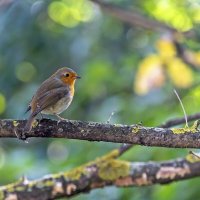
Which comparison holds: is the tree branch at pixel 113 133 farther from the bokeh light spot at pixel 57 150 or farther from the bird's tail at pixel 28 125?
the bokeh light spot at pixel 57 150

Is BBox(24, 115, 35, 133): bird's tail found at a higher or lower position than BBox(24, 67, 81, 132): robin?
higher

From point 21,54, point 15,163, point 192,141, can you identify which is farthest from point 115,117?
point 192,141

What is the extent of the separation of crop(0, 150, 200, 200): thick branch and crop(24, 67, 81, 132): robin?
41 centimetres

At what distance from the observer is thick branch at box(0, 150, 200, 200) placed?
4.38m

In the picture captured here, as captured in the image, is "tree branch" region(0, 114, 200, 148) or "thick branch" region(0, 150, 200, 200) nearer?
"tree branch" region(0, 114, 200, 148)

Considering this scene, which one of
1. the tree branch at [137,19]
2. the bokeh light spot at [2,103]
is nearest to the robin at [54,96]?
the tree branch at [137,19]

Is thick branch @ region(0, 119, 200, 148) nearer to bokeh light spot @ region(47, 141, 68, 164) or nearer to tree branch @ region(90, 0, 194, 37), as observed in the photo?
tree branch @ region(90, 0, 194, 37)

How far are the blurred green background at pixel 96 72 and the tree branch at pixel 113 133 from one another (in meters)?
1.44

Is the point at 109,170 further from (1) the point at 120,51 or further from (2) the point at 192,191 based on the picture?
(1) the point at 120,51

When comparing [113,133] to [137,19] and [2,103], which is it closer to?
[137,19]

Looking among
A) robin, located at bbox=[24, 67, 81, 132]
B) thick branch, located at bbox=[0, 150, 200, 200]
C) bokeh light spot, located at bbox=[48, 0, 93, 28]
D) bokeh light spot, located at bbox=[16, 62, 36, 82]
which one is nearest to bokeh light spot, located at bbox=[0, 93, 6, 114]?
bokeh light spot, located at bbox=[16, 62, 36, 82]

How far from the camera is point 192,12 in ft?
24.6

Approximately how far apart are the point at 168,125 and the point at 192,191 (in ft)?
2.28

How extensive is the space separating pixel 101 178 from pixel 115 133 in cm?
97
